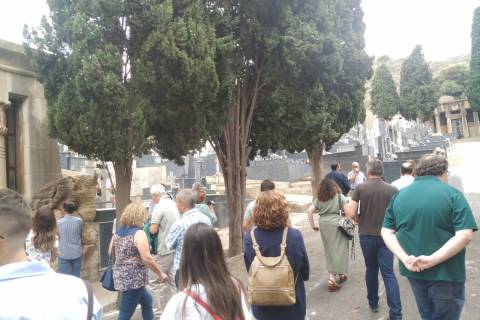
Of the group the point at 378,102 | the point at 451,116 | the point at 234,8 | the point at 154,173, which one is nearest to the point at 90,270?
the point at 234,8

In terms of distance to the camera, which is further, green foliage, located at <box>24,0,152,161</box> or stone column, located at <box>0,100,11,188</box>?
stone column, located at <box>0,100,11,188</box>

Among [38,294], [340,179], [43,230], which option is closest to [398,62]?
[340,179]

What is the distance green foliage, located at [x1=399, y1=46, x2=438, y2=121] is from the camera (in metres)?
42.3

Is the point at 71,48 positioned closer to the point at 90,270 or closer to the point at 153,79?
the point at 153,79

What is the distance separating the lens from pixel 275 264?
293 centimetres

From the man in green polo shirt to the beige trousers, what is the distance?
2.97m

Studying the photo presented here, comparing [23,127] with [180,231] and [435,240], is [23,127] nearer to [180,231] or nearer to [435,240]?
[180,231]

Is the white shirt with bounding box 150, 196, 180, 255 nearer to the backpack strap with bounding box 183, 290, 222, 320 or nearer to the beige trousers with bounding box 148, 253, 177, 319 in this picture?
the beige trousers with bounding box 148, 253, 177, 319

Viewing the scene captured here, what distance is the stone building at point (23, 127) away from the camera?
6.88 m

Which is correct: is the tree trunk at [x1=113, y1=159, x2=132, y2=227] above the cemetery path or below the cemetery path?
above

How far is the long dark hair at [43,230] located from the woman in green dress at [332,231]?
323cm

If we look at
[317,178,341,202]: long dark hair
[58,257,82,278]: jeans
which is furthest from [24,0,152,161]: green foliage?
[317,178,341,202]: long dark hair

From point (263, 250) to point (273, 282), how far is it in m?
0.24

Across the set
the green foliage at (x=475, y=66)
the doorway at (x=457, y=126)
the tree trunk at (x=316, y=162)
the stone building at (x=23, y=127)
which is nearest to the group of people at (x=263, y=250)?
the stone building at (x=23, y=127)
